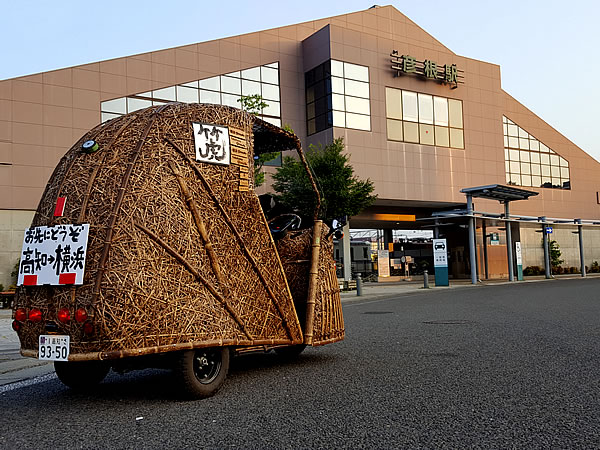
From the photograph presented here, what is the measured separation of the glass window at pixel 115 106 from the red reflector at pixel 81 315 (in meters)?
26.4

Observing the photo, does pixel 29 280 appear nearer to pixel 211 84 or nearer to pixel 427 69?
pixel 211 84

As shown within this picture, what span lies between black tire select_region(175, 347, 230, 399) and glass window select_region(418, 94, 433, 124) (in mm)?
34108

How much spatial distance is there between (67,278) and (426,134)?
35033 mm

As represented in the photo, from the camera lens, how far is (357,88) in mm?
35250

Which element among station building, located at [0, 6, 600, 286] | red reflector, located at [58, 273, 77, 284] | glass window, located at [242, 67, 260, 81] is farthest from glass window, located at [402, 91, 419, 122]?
red reflector, located at [58, 273, 77, 284]

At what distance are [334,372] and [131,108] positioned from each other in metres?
26.2

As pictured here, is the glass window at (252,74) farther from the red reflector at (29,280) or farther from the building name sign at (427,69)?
the red reflector at (29,280)

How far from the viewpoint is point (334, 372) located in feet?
22.6

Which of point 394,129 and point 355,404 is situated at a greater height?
point 394,129

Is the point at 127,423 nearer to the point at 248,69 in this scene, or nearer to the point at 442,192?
the point at 248,69

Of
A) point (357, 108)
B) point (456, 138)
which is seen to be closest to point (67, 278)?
point (357, 108)

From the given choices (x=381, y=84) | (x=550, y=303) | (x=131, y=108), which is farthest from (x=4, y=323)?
(x=381, y=84)

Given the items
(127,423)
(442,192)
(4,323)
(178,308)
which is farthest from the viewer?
(442,192)

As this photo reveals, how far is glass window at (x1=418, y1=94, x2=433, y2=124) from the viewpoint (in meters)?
38.2
